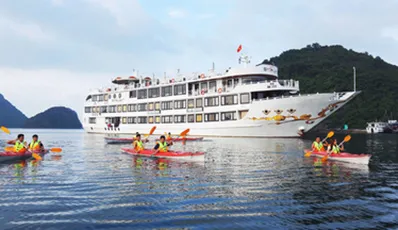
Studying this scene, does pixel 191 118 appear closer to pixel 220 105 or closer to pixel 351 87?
pixel 220 105

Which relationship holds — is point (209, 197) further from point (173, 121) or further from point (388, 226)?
point (173, 121)

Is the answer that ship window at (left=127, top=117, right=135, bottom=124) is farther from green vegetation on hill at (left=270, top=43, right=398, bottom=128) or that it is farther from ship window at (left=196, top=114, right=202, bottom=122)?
green vegetation on hill at (left=270, top=43, right=398, bottom=128)

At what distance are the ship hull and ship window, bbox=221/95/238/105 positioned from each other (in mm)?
786

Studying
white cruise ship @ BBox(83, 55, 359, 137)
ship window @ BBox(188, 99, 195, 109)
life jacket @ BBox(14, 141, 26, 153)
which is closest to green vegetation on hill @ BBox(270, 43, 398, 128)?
white cruise ship @ BBox(83, 55, 359, 137)

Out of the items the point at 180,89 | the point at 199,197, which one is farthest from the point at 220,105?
the point at 199,197

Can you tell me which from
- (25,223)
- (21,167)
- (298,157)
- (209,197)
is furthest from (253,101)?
(25,223)

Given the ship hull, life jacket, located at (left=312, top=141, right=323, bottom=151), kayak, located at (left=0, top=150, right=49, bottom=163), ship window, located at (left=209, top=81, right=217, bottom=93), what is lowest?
kayak, located at (left=0, top=150, right=49, bottom=163)

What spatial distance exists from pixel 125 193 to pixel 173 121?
133 feet

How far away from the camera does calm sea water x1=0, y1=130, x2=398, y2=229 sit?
8.40m

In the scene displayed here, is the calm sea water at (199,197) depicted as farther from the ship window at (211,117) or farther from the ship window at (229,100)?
the ship window at (211,117)

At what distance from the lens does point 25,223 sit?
8227 mm

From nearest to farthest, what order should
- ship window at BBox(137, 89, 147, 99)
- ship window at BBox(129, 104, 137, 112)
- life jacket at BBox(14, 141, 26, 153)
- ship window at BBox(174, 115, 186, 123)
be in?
life jacket at BBox(14, 141, 26, 153)
ship window at BBox(174, 115, 186, 123)
ship window at BBox(137, 89, 147, 99)
ship window at BBox(129, 104, 137, 112)

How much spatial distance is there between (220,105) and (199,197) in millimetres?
34996

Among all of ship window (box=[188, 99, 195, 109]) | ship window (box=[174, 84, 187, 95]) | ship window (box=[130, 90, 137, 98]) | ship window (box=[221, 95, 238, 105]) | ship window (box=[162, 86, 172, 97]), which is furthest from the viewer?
ship window (box=[130, 90, 137, 98])
